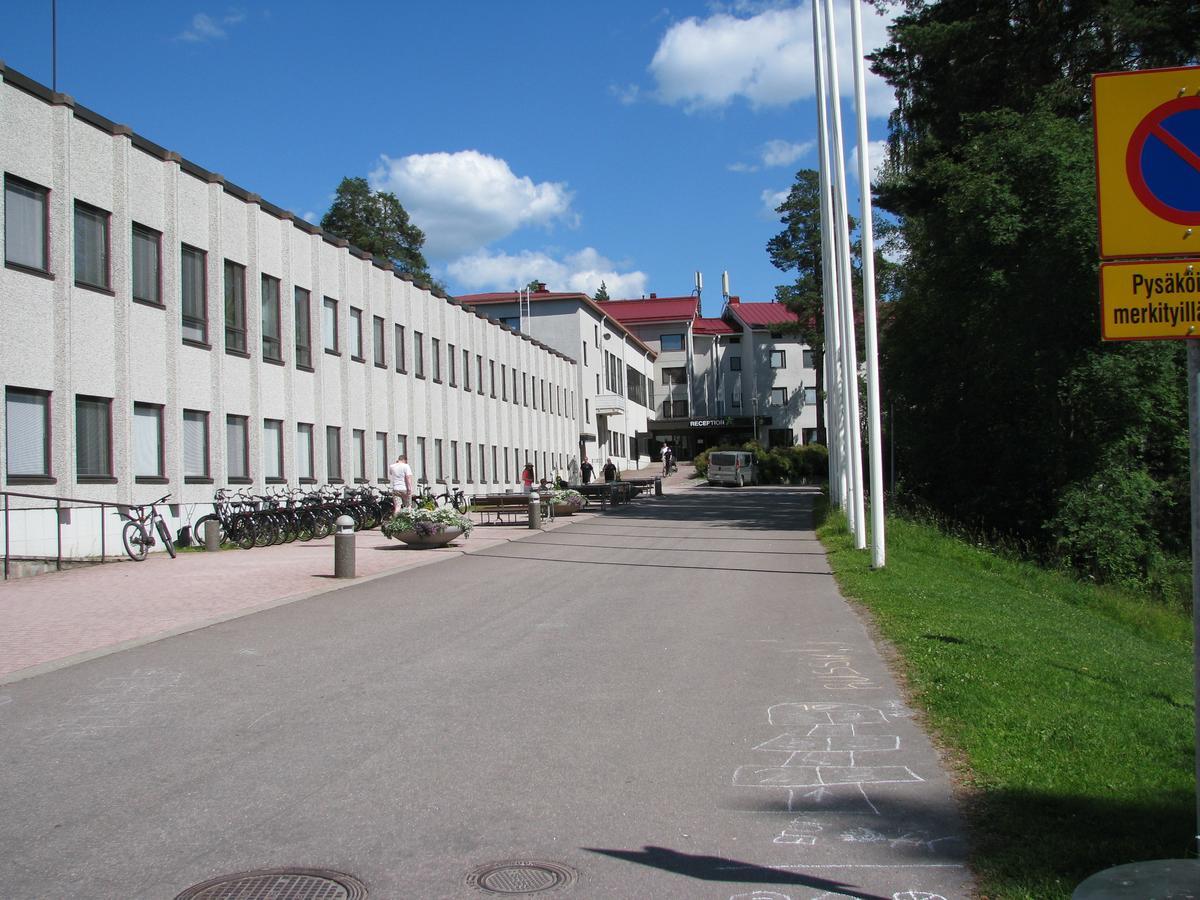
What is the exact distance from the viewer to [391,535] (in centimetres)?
2100

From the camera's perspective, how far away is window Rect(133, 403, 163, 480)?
70.9 feet

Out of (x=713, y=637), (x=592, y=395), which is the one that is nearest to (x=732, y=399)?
(x=592, y=395)

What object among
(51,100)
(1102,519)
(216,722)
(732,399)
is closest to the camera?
(216,722)

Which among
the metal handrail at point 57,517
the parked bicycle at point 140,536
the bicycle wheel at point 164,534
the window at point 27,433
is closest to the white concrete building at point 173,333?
the window at point 27,433

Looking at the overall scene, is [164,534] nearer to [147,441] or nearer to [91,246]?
[147,441]

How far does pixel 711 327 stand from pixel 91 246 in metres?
70.3

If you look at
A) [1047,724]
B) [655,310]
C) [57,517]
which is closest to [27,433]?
[57,517]

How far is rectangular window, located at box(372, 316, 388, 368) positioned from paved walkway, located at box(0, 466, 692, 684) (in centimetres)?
1286

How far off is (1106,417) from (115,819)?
867 inches

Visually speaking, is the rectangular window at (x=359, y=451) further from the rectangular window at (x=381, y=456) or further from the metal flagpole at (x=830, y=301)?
the metal flagpole at (x=830, y=301)

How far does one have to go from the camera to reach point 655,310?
88.2 m

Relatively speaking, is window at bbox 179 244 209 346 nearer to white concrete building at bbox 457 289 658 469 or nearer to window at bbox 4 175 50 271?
window at bbox 4 175 50 271

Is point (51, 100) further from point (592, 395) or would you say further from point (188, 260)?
point (592, 395)

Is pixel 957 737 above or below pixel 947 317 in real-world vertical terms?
below
